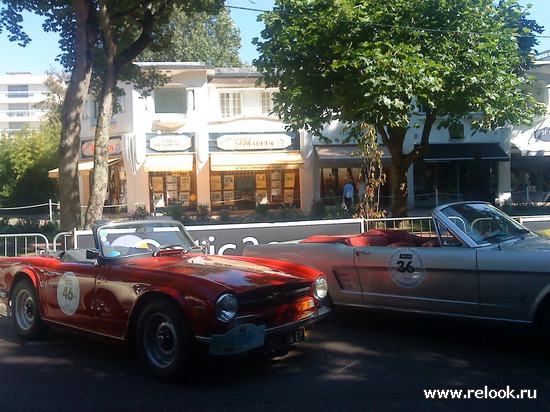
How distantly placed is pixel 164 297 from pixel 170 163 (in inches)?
877

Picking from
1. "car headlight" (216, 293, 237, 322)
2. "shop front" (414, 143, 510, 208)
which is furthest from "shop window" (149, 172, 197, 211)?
"car headlight" (216, 293, 237, 322)

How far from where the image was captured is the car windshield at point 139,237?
6289 mm

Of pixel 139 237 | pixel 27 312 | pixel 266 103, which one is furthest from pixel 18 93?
pixel 139 237

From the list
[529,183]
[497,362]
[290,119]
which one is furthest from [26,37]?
[529,183]

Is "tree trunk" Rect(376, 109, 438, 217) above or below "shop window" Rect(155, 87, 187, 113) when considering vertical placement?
below

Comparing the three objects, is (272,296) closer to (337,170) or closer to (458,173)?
(337,170)

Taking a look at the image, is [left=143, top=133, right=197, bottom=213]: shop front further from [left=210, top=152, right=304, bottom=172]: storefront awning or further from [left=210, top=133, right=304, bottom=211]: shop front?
[left=210, top=152, right=304, bottom=172]: storefront awning

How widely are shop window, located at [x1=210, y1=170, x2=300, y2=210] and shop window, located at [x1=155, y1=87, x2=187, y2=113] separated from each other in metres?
3.72

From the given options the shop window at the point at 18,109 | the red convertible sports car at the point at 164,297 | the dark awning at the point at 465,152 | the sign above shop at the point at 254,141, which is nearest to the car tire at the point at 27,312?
the red convertible sports car at the point at 164,297

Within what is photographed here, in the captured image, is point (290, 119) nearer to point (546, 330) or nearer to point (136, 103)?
point (546, 330)

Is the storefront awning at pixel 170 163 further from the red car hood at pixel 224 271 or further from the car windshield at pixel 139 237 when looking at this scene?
the red car hood at pixel 224 271

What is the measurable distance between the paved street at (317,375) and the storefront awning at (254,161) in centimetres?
2034

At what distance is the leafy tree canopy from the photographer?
45.1 ft

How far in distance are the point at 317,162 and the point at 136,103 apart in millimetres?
9038
